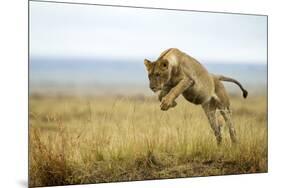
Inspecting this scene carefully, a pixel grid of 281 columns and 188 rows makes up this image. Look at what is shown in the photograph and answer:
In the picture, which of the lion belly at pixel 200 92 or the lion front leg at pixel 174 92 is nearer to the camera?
the lion front leg at pixel 174 92

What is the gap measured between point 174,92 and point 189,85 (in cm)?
16

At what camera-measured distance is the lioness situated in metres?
4.66

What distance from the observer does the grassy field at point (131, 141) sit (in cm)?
436

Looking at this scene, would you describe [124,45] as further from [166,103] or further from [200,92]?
[200,92]

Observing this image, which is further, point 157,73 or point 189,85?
point 189,85

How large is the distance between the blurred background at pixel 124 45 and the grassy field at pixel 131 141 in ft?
0.44

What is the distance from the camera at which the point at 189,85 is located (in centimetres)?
480

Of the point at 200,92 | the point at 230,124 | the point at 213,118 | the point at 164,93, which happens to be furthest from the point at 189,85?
the point at 230,124

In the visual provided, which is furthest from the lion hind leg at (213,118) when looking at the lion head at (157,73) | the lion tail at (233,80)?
the lion head at (157,73)

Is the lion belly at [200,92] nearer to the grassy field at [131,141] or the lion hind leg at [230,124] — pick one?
the grassy field at [131,141]

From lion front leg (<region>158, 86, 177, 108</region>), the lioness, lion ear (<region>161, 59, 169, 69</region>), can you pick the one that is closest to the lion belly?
the lioness

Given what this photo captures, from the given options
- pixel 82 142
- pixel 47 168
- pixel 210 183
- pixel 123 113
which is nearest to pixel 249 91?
pixel 210 183

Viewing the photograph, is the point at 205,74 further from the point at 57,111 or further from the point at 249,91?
the point at 57,111

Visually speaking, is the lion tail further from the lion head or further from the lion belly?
the lion head
